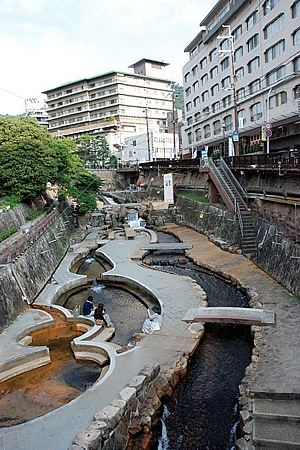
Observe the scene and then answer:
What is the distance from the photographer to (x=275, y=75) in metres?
Result: 36.8

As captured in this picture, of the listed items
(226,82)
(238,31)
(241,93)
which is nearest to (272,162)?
(241,93)

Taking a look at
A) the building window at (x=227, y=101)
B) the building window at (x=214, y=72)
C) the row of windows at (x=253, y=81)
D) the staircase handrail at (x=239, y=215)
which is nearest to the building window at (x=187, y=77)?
the row of windows at (x=253, y=81)

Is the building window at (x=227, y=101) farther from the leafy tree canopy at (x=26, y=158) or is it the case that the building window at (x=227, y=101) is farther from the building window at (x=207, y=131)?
the leafy tree canopy at (x=26, y=158)

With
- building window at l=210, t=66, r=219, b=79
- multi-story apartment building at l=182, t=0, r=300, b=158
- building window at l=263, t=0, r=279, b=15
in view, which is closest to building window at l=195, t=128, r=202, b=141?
multi-story apartment building at l=182, t=0, r=300, b=158

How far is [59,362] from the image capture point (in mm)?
14180

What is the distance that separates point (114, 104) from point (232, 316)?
95517 millimetres

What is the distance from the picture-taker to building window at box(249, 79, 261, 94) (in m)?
40.1

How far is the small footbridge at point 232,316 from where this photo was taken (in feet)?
50.1

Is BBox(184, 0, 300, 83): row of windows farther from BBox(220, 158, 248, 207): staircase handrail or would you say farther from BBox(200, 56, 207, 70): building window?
BBox(220, 158, 248, 207): staircase handrail

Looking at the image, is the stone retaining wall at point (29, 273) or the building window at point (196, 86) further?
the building window at point (196, 86)

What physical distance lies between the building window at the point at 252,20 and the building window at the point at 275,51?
189 inches

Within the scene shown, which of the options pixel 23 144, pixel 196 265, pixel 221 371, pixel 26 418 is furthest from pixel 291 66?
pixel 26 418

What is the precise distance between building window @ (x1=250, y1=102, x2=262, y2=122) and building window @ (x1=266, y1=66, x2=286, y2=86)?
2.97 metres

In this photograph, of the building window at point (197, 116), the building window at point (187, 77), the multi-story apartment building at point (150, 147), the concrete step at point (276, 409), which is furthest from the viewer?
the multi-story apartment building at point (150, 147)
